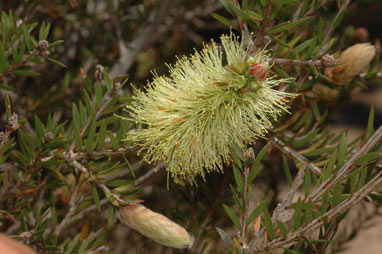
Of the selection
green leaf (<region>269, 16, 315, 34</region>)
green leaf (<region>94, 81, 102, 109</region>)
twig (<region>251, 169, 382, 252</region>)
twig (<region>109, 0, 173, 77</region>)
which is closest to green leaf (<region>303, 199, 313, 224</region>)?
twig (<region>251, 169, 382, 252</region>)

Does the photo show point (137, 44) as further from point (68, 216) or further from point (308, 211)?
point (308, 211)

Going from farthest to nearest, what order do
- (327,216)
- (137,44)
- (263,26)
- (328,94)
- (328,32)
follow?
(137,44), (328,94), (328,32), (263,26), (327,216)

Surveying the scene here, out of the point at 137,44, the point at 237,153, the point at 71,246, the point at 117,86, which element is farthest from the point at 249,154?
the point at 137,44

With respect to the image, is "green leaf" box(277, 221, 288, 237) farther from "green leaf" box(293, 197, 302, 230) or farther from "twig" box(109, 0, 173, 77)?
"twig" box(109, 0, 173, 77)

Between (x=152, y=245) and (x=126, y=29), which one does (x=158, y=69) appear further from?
(x=152, y=245)

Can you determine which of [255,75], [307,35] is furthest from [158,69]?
[255,75]

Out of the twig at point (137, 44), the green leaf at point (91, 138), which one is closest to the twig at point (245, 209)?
the green leaf at point (91, 138)
